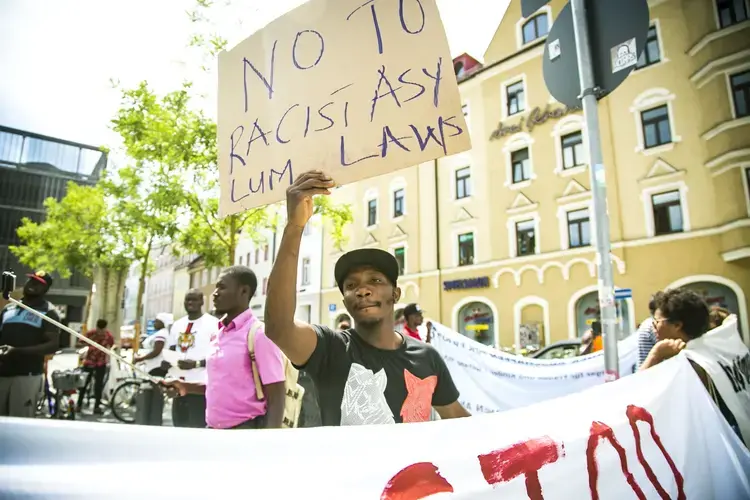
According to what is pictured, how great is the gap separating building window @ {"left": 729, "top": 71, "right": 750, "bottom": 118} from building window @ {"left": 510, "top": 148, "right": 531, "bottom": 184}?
22.5 ft

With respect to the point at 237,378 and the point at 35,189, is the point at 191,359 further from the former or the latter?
the point at 35,189

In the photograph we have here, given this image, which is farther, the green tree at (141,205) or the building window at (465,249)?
the building window at (465,249)

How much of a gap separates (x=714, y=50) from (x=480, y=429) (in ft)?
57.9

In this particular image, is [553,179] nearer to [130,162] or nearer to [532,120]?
[532,120]

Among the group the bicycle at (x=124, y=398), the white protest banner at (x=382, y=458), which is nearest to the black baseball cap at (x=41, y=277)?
the white protest banner at (x=382, y=458)

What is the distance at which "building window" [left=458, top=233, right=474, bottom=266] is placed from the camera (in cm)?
2020

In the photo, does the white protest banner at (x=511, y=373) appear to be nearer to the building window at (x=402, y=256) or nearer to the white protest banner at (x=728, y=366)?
the white protest banner at (x=728, y=366)

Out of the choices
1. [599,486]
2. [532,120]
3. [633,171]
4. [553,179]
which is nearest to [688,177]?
[633,171]

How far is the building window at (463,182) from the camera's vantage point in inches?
822

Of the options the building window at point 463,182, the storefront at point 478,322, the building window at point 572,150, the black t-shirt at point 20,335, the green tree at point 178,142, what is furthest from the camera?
the building window at point 463,182

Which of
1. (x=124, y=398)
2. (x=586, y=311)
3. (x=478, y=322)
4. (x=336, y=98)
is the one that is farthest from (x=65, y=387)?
(x=586, y=311)

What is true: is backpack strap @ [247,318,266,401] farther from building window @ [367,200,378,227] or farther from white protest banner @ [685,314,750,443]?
building window @ [367,200,378,227]

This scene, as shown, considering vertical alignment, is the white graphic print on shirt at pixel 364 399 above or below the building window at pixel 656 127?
below

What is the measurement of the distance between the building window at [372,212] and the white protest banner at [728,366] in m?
21.5
